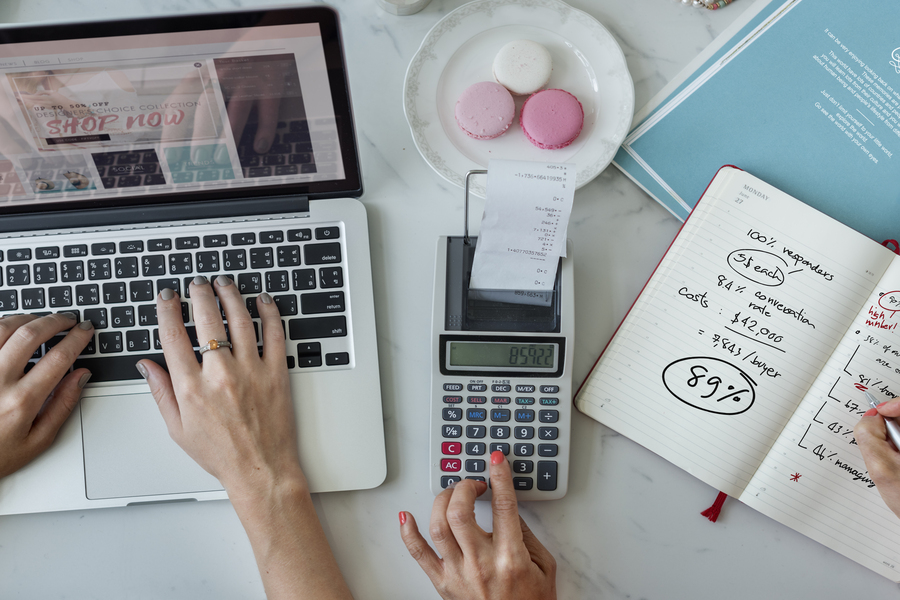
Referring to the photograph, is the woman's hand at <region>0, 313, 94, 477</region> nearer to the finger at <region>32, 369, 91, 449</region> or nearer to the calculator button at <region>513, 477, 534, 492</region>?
the finger at <region>32, 369, 91, 449</region>

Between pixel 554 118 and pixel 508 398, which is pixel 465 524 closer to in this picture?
pixel 508 398

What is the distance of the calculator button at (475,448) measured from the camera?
0.61 m

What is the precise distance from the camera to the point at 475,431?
2.00 feet

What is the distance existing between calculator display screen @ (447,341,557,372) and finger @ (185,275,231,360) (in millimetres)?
241

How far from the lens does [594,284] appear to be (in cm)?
66

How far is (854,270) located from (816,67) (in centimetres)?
23

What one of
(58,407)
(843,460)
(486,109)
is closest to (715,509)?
(843,460)

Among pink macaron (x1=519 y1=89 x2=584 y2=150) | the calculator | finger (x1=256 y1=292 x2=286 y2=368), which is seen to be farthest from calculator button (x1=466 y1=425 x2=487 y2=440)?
pink macaron (x1=519 y1=89 x2=584 y2=150)

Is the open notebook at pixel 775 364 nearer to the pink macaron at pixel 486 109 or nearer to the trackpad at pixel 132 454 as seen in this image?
the pink macaron at pixel 486 109

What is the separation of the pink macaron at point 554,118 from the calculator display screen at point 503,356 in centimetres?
23

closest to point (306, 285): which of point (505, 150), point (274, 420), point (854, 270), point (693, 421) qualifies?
point (274, 420)

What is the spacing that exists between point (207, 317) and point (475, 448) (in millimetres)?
313

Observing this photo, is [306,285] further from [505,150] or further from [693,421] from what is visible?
[693,421]

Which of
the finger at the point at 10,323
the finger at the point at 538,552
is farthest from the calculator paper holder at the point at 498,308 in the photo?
the finger at the point at 10,323
